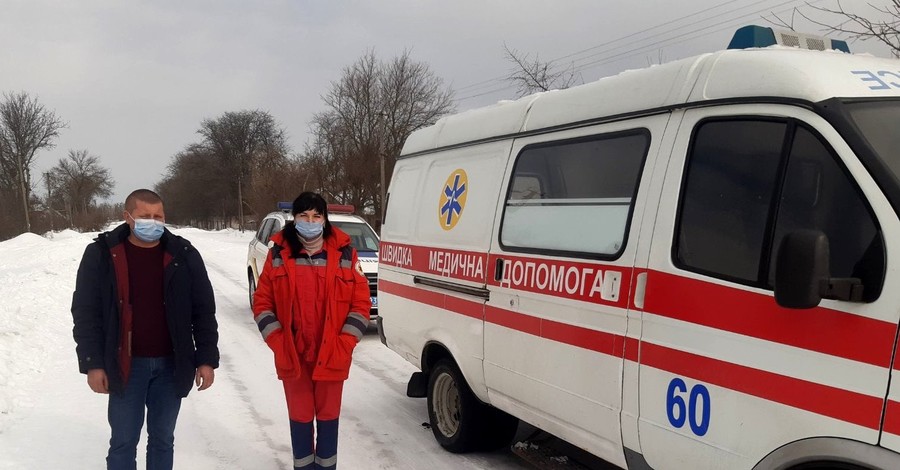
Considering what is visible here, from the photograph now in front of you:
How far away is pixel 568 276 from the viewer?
3.26m

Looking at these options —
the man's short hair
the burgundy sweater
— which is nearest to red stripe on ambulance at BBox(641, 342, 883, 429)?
the burgundy sweater

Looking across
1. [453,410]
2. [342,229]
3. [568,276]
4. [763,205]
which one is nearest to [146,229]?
[568,276]

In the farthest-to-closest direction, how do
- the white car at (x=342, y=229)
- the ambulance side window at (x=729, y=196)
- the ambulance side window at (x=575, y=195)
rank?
1. the white car at (x=342, y=229)
2. the ambulance side window at (x=575, y=195)
3. the ambulance side window at (x=729, y=196)

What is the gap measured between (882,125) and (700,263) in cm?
82

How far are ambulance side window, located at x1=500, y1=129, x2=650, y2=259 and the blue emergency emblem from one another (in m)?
0.57

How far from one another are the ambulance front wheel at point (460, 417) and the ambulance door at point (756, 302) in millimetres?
1834

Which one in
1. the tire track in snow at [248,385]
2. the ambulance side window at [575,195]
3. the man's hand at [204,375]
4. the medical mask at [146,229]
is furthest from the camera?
the tire track in snow at [248,385]

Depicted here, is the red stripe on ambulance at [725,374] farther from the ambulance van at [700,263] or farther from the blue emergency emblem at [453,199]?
the blue emergency emblem at [453,199]

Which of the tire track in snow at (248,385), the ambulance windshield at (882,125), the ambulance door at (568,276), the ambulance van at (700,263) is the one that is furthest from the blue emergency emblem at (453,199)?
the ambulance windshield at (882,125)

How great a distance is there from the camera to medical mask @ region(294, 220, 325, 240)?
3453 millimetres

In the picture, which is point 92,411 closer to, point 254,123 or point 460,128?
point 460,128

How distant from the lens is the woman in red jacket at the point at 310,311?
345 cm

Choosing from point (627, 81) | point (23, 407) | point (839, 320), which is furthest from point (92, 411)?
point (839, 320)

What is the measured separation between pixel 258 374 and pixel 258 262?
4338 mm
